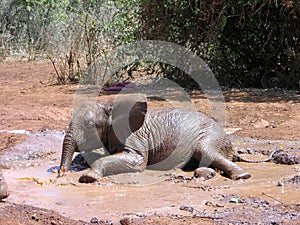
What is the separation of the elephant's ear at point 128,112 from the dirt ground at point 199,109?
1634mm

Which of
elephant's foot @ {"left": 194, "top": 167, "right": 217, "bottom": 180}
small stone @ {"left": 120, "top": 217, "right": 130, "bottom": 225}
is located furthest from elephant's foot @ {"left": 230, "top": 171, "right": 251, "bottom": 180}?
small stone @ {"left": 120, "top": 217, "right": 130, "bottom": 225}

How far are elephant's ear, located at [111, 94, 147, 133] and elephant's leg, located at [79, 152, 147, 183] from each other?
0.33 m

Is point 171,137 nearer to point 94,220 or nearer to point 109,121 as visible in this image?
point 109,121

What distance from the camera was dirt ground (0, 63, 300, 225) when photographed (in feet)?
15.7

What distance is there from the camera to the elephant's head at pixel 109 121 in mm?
6723

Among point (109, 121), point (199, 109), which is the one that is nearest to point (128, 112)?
point (109, 121)

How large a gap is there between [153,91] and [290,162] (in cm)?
635

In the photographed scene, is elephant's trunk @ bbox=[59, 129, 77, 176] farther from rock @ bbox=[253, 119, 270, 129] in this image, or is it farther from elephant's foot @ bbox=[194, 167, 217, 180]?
rock @ bbox=[253, 119, 270, 129]

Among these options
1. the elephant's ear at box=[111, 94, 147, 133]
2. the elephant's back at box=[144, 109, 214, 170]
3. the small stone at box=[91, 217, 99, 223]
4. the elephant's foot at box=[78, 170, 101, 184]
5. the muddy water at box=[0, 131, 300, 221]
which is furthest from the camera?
the elephant's back at box=[144, 109, 214, 170]

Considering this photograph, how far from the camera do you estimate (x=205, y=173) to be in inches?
258

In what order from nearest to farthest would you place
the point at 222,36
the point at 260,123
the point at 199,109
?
1. the point at 260,123
2. the point at 199,109
3. the point at 222,36

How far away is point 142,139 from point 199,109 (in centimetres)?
400

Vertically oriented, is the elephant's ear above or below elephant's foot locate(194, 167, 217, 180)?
above

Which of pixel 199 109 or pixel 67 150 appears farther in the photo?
pixel 199 109
